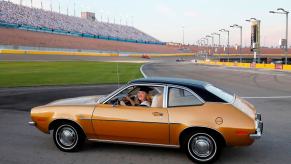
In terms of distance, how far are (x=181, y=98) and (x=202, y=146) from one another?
2.90 ft

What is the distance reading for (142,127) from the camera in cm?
606

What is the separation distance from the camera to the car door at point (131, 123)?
600 cm

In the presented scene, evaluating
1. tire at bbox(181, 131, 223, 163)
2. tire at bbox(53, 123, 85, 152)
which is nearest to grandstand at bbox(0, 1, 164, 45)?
tire at bbox(53, 123, 85, 152)

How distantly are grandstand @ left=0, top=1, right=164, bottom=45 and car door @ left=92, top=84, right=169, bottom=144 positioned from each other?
81320mm

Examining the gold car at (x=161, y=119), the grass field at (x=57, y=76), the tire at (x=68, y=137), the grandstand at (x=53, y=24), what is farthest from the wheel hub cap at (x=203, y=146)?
the grandstand at (x=53, y=24)

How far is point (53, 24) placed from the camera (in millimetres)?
118500

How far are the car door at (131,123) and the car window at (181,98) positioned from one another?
0.23m

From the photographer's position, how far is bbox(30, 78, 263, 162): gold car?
577cm

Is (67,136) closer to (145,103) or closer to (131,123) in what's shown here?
(131,123)

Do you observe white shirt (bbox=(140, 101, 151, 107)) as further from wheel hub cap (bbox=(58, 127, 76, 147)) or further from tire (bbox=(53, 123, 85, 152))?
wheel hub cap (bbox=(58, 127, 76, 147))

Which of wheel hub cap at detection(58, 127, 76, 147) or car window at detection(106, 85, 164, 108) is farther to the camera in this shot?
wheel hub cap at detection(58, 127, 76, 147)

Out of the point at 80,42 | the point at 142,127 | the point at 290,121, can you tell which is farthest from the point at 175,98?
A: the point at 80,42

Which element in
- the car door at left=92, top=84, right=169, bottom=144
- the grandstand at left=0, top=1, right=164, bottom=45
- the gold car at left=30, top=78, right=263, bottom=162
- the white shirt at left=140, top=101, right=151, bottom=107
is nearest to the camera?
the gold car at left=30, top=78, right=263, bottom=162

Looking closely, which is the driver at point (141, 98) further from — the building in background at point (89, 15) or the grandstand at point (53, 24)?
the building in background at point (89, 15)
